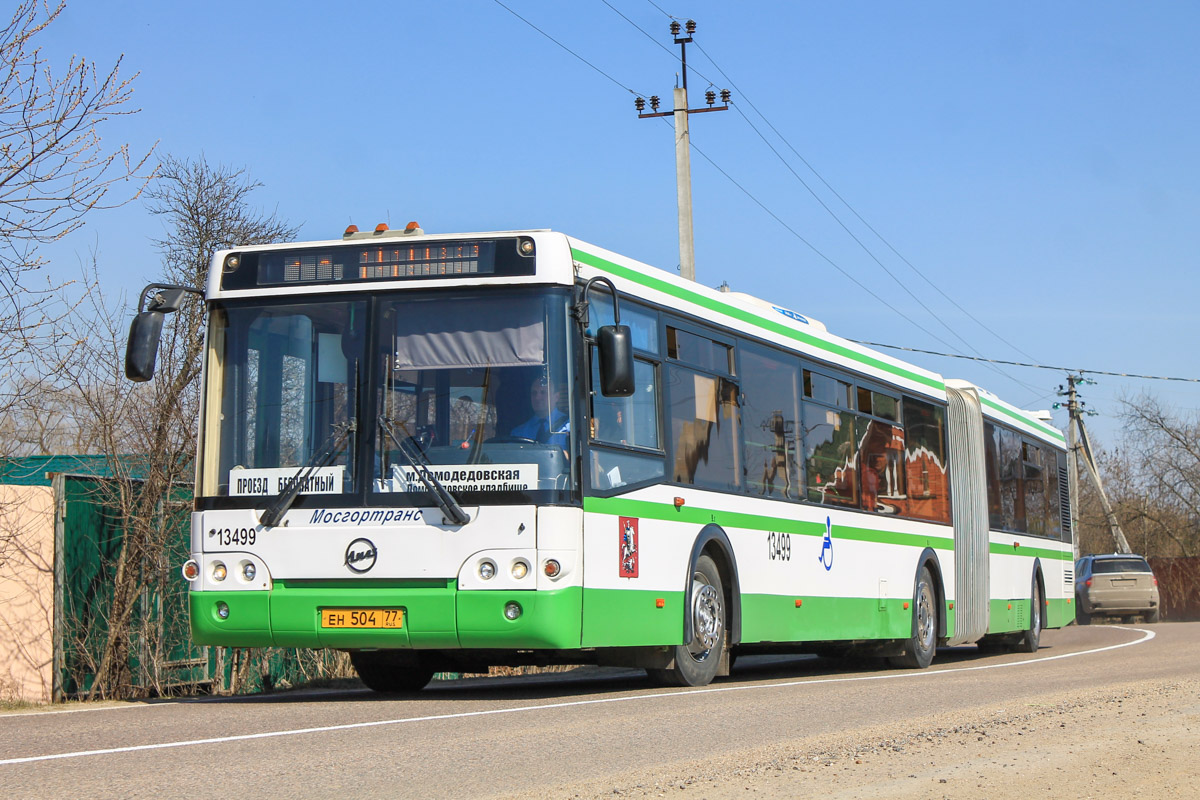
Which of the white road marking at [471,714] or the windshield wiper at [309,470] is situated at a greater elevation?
the windshield wiper at [309,470]

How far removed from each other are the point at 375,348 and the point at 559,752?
3.85 m

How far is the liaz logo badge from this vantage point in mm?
10656

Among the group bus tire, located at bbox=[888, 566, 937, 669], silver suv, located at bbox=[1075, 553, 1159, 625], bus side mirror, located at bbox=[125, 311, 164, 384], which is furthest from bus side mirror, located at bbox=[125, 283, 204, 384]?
silver suv, located at bbox=[1075, 553, 1159, 625]

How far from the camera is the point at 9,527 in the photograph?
12961mm

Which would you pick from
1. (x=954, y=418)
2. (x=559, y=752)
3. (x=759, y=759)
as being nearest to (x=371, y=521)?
(x=559, y=752)

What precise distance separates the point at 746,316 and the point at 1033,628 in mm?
10552

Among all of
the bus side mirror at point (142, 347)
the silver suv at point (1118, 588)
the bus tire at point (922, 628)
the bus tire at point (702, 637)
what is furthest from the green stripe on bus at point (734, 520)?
the silver suv at point (1118, 588)

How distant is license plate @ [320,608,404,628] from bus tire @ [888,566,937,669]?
8.45 m

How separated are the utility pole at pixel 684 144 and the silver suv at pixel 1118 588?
56.0ft

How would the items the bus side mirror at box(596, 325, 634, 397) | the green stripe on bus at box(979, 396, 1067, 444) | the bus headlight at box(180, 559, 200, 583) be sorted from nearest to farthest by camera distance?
the bus side mirror at box(596, 325, 634, 397)
the bus headlight at box(180, 559, 200, 583)
the green stripe on bus at box(979, 396, 1067, 444)

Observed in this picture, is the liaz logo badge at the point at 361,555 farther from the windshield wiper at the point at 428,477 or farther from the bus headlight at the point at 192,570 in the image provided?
the bus headlight at the point at 192,570

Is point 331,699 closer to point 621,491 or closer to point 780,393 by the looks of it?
point 621,491

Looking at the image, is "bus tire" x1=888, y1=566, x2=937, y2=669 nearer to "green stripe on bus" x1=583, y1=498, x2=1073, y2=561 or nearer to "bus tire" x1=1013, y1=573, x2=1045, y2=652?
"green stripe on bus" x1=583, y1=498, x2=1073, y2=561

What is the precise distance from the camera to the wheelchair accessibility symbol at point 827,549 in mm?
15141
